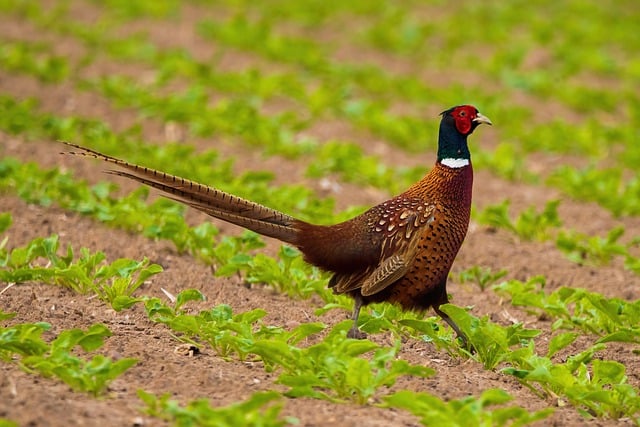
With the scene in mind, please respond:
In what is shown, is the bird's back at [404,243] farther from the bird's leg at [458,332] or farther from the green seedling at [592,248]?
the green seedling at [592,248]

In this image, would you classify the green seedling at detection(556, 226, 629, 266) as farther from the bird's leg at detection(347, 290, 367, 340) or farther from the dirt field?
the bird's leg at detection(347, 290, 367, 340)

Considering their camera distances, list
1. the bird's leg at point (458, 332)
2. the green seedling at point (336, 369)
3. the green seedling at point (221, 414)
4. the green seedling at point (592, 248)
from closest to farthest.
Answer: the green seedling at point (221, 414) → the green seedling at point (336, 369) → the bird's leg at point (458, 332) → the green seedling at point (592, 248)

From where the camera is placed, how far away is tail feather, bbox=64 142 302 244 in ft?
18.2

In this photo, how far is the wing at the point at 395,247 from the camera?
584 cm

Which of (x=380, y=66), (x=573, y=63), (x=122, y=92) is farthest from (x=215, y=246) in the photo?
(x=573, y=63)

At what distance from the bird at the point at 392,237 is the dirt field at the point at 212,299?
0.90 ft

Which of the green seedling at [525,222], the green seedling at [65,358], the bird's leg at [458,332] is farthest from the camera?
the green seedling at [525,222]

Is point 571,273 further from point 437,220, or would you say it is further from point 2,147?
point 2,147

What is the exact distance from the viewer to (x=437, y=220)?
5.91 m

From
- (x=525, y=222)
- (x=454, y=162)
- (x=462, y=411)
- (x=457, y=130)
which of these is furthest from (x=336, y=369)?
(x=525, y=222)

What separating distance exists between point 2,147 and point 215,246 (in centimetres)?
296

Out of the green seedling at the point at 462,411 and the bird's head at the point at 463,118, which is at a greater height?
the bird's head at the point at 463,118

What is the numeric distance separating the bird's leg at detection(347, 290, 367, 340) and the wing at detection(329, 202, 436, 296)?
0.06 metres

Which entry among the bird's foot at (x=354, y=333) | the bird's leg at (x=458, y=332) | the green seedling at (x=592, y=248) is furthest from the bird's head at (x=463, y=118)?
the green seedling at (x=592, y=248)
